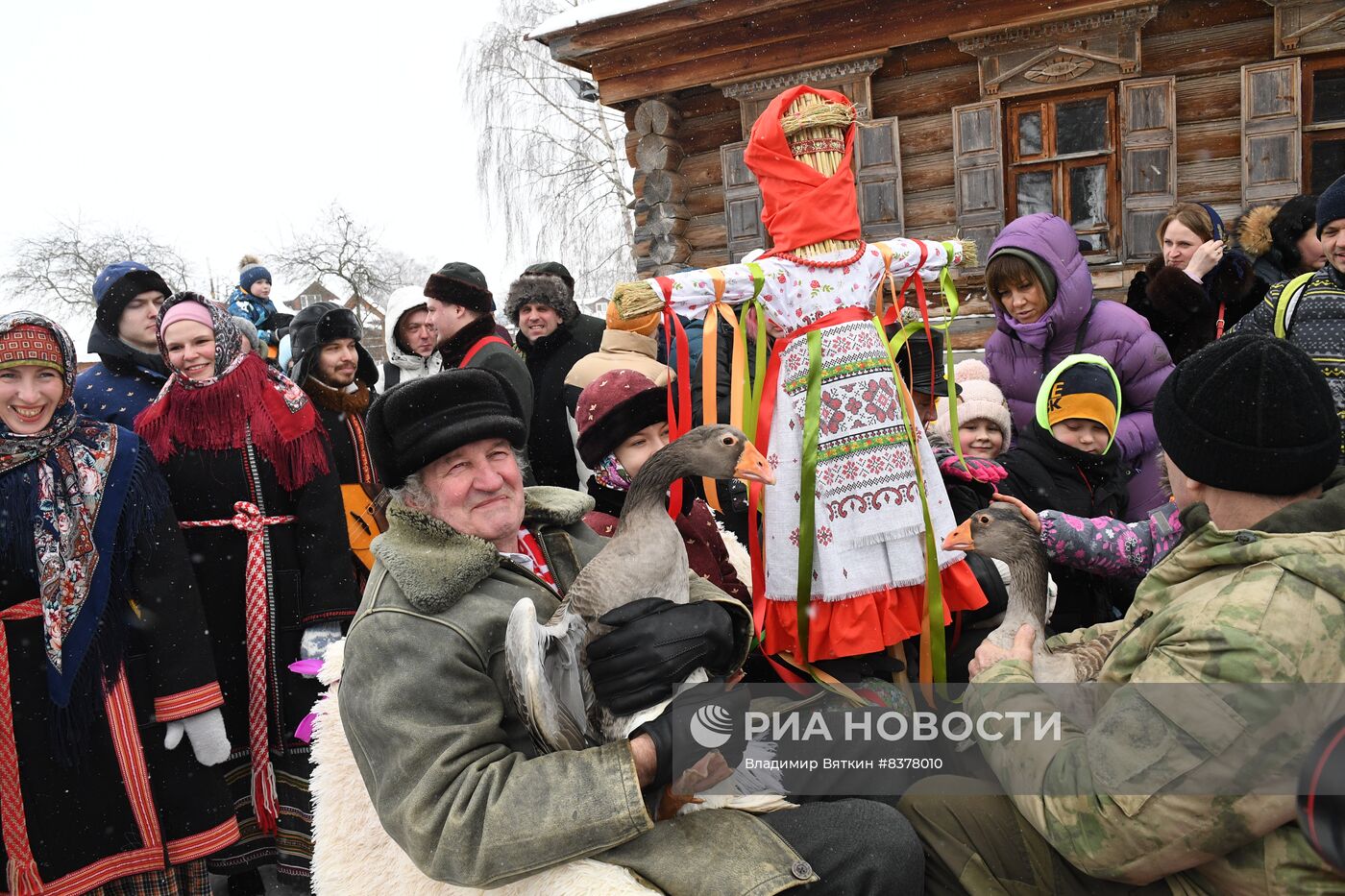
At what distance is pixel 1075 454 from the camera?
3240 mm

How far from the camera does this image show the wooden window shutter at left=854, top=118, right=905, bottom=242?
768 cm

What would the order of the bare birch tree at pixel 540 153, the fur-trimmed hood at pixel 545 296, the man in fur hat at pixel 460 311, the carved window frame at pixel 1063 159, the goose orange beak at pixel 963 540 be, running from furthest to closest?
the bare birch tree at pixel 540 153, the carved window frame at pixel 1063 159, the fur-trimmed hood at pixel 545 296, the man in fur hat at pixel 460 311, the goose orange beak at pixel 963 540

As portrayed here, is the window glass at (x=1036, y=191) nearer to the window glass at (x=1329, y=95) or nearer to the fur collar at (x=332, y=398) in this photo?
the window glass at (x=1329, y=95)

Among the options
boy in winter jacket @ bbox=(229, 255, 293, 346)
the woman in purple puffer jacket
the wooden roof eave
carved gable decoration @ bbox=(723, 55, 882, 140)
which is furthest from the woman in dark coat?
boy in winter jacket @ bbox=(229, 255, 293, 346)

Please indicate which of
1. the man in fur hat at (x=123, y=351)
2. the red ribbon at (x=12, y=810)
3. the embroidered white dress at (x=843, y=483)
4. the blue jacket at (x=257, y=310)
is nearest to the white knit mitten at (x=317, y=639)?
the red ribbon at (x=12, y=810)

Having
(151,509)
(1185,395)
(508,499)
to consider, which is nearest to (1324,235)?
(1185,395)

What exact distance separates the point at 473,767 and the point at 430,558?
16.5 inches

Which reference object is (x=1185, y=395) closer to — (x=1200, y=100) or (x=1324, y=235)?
(x=1324, y=235)

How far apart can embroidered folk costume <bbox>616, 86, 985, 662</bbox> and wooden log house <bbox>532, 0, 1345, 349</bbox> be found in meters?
5.05

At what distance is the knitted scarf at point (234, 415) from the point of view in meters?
3.20

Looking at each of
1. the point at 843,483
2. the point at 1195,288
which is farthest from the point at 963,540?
the point at 1195,288

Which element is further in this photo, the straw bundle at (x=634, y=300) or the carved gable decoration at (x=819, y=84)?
the carved gable decoration at (x=819, y=84)

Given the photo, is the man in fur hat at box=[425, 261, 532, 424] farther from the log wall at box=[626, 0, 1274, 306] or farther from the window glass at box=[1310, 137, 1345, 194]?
the window glass at box=[1310, 137, 1345, 194]

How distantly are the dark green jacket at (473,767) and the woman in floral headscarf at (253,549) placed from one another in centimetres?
163
